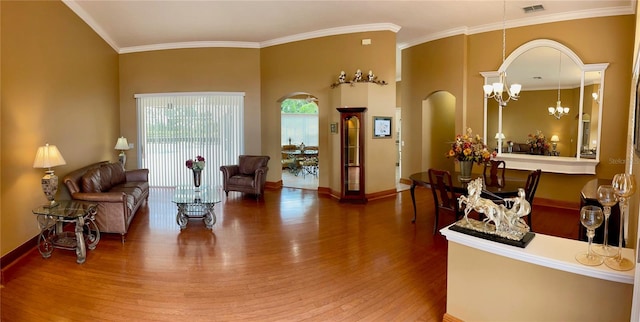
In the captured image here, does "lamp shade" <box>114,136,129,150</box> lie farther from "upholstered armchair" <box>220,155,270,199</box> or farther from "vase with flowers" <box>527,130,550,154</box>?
"vase with flowers" <box>527,130,550,154</box>

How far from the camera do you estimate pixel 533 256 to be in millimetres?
1921

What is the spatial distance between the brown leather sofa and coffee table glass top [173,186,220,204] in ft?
2.14

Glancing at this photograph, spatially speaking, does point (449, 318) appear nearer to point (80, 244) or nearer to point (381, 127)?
point (80, 244)

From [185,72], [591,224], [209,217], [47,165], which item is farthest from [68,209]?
[591,224]

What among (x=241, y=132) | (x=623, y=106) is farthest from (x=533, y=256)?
(x=241, y=132)

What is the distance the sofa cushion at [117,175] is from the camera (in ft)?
19.5

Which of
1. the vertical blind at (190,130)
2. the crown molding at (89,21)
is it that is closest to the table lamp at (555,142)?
A: the vertical blind at (190,130)

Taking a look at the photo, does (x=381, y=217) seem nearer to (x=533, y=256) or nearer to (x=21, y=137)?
(x=533, y=256)

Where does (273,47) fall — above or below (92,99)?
above

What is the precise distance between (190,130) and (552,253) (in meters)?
7.80

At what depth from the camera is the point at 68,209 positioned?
154 inches

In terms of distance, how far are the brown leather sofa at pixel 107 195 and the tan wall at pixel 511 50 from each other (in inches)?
249

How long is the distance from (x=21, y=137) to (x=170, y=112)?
13.8 feet

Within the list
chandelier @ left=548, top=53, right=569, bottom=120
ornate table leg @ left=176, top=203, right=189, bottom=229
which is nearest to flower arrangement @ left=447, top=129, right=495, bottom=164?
chandelier @ left=548, top=53, right=569, bottom=120
